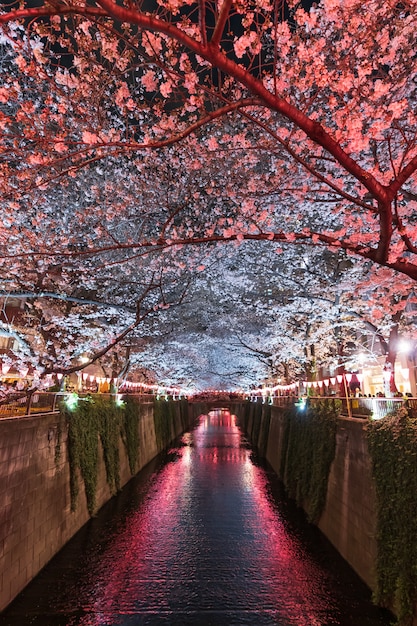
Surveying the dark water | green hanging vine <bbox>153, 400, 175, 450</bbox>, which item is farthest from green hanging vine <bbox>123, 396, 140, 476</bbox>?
green hanging vine <bbox>153, 400, 175, 450</bbox>

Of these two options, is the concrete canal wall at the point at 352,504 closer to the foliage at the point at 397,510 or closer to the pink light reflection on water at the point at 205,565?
the foliage at the point at 397,510

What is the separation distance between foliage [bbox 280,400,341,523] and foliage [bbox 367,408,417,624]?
4463 millimetres

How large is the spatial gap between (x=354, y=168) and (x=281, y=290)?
66.7ft

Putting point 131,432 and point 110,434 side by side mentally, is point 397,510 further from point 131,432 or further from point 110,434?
point 131,432

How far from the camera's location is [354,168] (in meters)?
5.89

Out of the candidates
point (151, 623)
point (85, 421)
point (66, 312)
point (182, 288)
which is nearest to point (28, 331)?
point (66, 312)

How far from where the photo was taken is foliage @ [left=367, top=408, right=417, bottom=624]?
23.0 ft

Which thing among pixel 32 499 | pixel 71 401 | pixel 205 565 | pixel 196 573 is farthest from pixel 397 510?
pixel 71 401

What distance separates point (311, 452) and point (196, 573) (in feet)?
20.8

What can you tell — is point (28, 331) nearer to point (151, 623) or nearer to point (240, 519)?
point (240, 519)

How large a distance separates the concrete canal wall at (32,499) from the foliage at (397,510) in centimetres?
771

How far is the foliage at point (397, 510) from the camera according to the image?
23.0 feet

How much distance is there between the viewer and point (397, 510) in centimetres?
765

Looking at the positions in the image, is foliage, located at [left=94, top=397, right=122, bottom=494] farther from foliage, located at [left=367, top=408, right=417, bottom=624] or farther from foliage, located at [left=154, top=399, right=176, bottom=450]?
foliage, located at [left=154, top=399, right=176, bottom=450]
